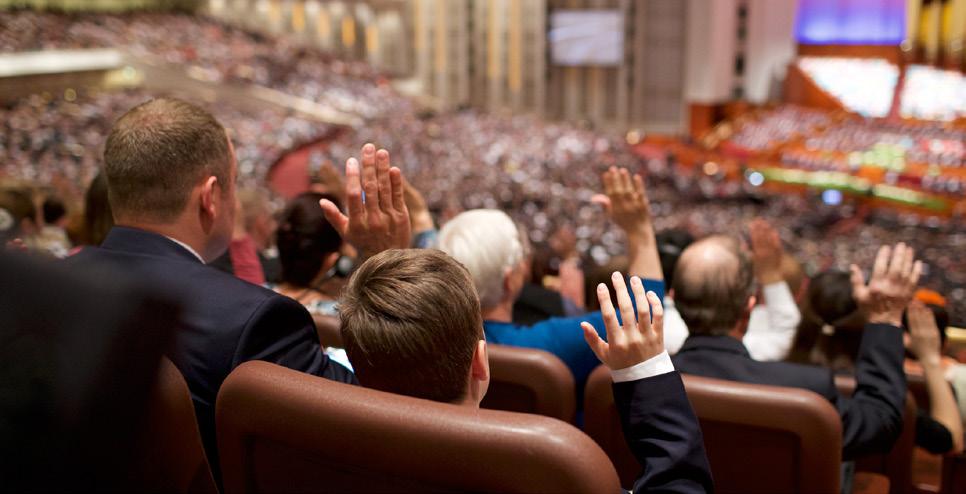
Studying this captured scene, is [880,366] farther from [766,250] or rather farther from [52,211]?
[52,211]

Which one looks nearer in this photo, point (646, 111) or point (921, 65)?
point (921, 65)

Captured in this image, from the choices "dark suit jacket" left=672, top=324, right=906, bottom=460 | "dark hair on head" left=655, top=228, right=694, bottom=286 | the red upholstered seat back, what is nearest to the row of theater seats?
the red upholstered seat back

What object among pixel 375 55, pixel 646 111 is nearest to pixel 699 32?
pixel 646 111

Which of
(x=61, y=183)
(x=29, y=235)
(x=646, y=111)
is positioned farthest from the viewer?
(x=646, y=111)

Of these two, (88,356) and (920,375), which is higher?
(88,356)

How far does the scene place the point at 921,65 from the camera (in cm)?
1653

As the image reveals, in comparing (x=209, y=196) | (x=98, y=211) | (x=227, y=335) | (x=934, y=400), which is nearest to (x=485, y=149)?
(x=98, y=211)

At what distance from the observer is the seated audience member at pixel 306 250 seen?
2453 mm

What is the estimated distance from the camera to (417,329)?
1182 mm

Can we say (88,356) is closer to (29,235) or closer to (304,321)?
(304,321)

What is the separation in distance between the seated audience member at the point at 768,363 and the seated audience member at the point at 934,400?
0.24 metres

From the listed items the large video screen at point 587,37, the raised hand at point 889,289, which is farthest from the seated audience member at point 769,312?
the large video screen at point 587,37

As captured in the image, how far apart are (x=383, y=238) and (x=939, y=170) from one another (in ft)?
41.9

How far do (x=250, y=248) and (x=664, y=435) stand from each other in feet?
6.94
